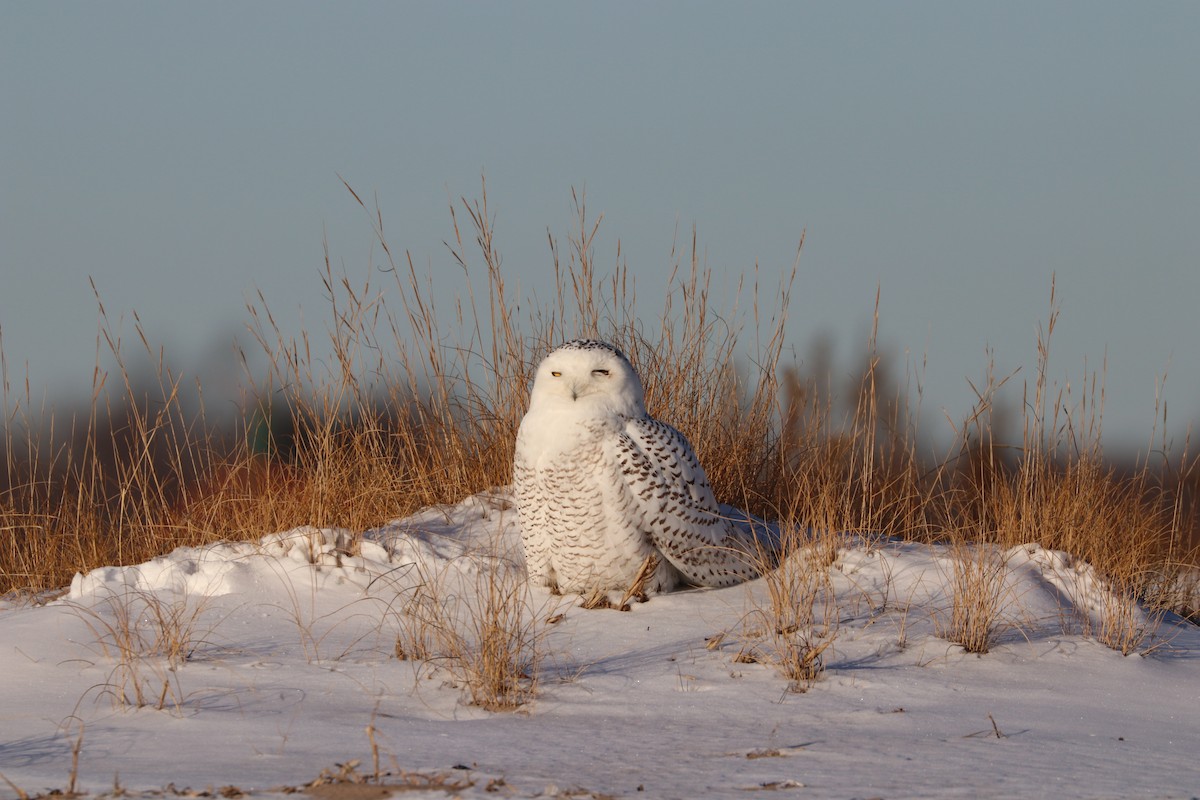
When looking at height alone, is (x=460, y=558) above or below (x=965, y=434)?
below

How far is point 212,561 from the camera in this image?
14.6 ft

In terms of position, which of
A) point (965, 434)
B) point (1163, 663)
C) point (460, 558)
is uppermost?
point (965, 434)

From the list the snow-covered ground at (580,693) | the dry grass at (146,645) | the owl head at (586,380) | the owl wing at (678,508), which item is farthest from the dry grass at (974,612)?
the dry grass at (146,645)

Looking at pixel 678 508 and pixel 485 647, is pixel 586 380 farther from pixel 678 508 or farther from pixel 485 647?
pixel 485 647

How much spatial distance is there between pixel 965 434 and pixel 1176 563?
101 centimetres

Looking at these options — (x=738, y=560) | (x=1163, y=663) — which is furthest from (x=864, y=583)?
(x=1163, y=663)

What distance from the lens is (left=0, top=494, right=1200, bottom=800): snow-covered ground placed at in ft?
8.24

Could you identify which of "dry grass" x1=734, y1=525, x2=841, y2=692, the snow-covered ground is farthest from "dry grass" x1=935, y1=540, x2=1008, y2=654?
"dry grass" x1=734, y1=525, x2=841, y2=692

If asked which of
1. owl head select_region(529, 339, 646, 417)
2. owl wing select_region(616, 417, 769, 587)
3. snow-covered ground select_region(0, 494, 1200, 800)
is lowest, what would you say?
snow-covered ground select_region(0, 494, 1200, 800)

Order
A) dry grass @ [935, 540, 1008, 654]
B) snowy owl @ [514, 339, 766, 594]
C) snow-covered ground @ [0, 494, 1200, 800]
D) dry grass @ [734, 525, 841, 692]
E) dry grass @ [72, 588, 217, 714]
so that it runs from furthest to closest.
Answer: snowy owl @ [514, 339, 766, 594], dry grass @ [935, 540, 1008, 654], dry grass @ [734, 525, 841, 692], dry grass @ [72, 588, 217, 714], snow-covered ground @ [0, 494, 1200, 800]

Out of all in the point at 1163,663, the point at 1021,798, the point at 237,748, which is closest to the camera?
the point at 1021,798

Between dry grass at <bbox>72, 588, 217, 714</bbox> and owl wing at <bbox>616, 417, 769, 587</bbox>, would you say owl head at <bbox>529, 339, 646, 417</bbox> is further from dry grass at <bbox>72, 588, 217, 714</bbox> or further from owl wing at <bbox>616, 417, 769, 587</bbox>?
dry grass at <bbox>72, 588, 217, 714</bbox>

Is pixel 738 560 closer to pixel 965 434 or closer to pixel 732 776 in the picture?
pixel 965 434

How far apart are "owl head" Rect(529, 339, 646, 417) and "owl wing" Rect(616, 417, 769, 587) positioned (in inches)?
4.4
